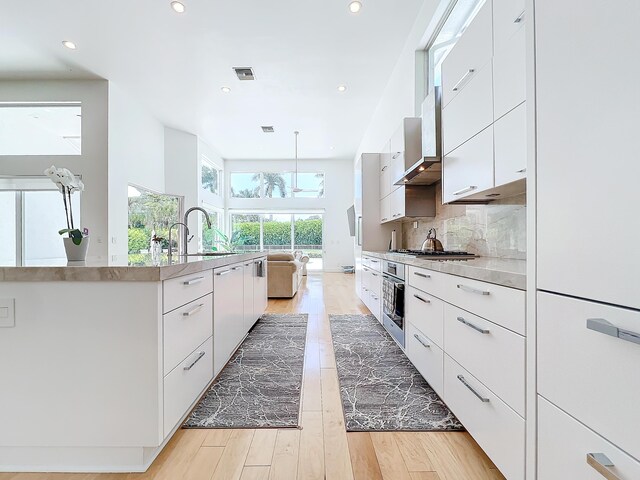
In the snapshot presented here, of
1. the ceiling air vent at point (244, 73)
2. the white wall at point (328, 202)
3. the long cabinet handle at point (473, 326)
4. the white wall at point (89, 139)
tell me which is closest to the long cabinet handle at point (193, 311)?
the long cabinet handle at point (473, 326)

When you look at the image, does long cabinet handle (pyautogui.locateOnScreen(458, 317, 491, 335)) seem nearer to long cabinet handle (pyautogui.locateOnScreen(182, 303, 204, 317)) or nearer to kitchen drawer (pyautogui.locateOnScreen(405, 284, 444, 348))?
kitchen drawer (pyautogui.locateOnScreen(405, 284, 444, 348))

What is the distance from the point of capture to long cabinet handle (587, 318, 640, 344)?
66cm

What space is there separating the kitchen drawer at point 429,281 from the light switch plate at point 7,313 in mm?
1922

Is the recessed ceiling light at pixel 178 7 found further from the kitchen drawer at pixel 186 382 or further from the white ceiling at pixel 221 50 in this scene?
the kitchen drawer at pixel 186 382

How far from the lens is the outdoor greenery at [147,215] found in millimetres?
6297

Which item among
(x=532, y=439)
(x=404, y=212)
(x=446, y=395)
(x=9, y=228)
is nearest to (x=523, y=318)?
(x=532, y=439)

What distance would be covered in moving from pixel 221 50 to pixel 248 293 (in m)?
3.43

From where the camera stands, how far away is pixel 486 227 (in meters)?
2.39

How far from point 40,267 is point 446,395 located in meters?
1.94

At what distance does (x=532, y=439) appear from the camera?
1005mm

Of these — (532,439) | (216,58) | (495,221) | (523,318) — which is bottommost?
(532,439)

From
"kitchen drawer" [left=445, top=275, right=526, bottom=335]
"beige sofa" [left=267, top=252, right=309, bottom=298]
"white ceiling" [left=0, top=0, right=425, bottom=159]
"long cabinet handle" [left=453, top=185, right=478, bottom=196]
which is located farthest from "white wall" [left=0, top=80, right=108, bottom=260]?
"kitchen drawer" [left=445, top=275, right=526, bottom=335]

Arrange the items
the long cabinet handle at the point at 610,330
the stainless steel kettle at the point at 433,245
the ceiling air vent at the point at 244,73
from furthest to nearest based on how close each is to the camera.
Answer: the ceiling air vent at the point at 244,73, the stainless steel kettle at the point at 433,245, the long cabinet handle at the point at 610,330

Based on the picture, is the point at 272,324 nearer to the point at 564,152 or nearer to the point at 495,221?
the point at 495,221
